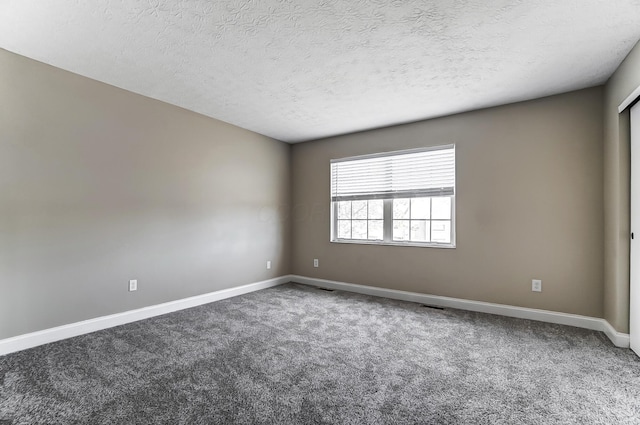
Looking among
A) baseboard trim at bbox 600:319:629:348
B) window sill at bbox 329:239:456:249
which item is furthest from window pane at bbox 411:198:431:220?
baseboard trim at bbox 600:319:629:348

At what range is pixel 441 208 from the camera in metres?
4.07

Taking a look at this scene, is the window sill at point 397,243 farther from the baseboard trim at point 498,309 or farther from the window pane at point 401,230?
the baseboard trim at point 498,309

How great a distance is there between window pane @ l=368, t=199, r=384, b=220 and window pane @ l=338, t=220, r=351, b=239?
416 millimetres

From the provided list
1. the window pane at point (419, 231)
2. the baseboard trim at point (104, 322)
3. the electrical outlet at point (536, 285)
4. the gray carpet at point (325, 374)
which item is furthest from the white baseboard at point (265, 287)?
the window pane at point (419, 231)

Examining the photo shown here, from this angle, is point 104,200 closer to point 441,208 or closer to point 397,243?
point 397,243

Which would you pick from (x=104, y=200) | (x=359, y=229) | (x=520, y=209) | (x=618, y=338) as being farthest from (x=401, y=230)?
(x=104, y=200)

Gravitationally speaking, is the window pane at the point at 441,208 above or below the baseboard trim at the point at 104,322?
above

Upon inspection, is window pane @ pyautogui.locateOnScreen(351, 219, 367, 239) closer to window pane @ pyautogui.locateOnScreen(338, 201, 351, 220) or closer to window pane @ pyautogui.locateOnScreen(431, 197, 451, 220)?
window pane @ pyautogui.locateOnScreen(338, 201, 351, 220)

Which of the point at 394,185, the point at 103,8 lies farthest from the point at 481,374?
the point at 103,8

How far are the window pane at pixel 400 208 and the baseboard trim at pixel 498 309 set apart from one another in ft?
3.59

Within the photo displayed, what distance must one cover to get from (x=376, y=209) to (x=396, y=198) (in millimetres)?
379

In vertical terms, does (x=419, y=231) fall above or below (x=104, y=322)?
above

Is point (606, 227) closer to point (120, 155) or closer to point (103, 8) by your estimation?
point (103, 8)

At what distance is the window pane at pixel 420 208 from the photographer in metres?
4.18
